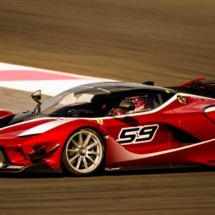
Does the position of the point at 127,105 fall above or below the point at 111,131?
above

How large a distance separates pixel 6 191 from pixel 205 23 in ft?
46.2

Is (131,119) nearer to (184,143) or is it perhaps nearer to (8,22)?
(184,143)

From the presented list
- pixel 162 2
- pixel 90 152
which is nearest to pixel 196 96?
pixel 90 152

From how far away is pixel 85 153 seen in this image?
8336mm

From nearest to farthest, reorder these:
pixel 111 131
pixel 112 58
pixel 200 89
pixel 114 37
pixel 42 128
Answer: pixel 42 128
pixel 111 131
pixel 200 89
pixel 112 58
pixel 114 37

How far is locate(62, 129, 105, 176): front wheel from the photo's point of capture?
8250mm

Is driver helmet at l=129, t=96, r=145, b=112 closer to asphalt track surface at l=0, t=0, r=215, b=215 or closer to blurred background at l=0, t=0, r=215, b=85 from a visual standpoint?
asphalt track surface at l=0, t=0, r=215, b=215

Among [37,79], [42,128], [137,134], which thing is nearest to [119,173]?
[137,134]

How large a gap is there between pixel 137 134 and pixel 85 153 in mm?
701

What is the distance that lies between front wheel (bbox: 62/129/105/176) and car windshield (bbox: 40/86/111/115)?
1.62 ft

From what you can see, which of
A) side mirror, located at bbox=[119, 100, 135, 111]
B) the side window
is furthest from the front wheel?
the side window

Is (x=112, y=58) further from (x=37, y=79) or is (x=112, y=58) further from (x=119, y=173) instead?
Answer: (x=119, y=173)

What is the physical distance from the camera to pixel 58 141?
8.12 metres

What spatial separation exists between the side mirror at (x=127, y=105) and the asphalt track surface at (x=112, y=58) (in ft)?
2.41
